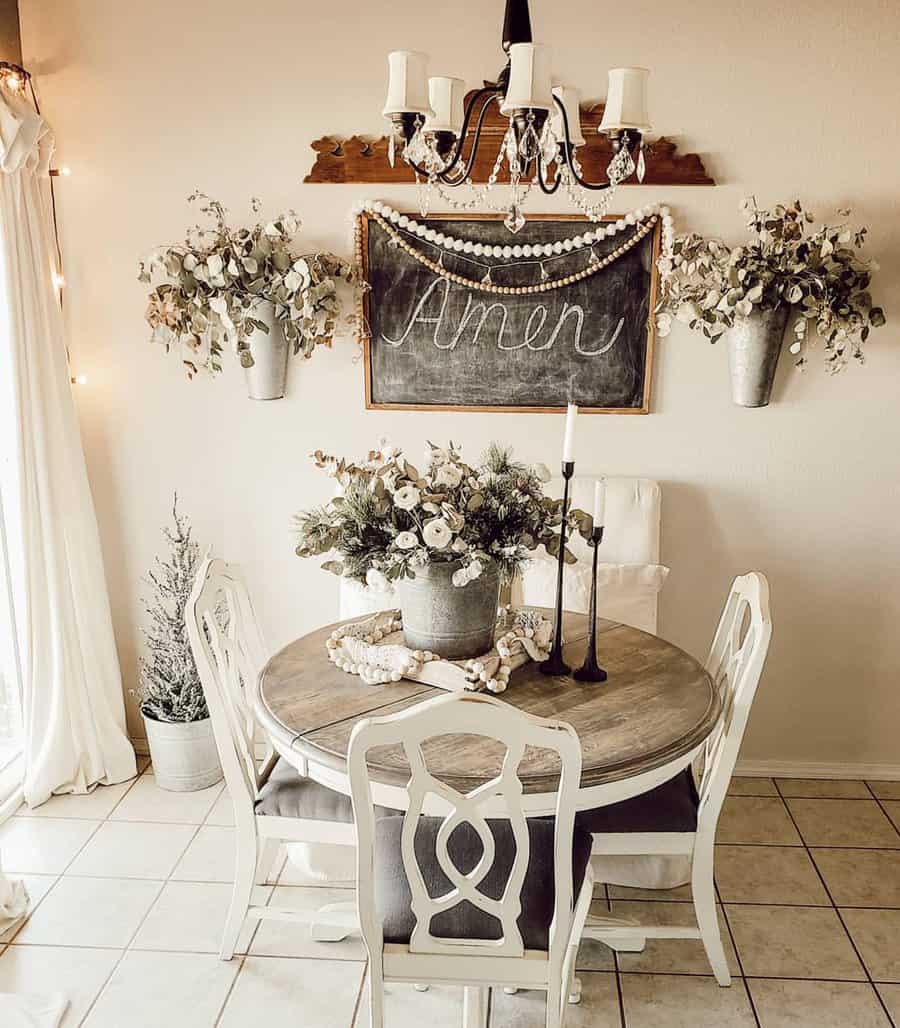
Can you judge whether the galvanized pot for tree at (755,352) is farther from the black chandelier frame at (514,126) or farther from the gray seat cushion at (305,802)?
the gray seat cushion at (305,802)

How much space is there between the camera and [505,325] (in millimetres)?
3086

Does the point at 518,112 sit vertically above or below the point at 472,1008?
above

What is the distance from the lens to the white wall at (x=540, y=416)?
2871mm

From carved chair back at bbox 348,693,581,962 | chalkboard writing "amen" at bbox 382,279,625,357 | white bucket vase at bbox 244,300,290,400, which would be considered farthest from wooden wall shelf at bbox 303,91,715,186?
carved chair back at bbox 348,693,581,962

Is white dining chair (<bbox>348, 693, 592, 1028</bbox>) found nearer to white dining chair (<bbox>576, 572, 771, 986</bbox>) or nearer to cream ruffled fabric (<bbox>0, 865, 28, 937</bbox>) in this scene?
white dining chair (<bbox>576, 572, 771, 986</bbox>)

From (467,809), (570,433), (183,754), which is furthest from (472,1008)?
(183,754)

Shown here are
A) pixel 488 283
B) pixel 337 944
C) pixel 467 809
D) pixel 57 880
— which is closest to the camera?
pixel 467 809

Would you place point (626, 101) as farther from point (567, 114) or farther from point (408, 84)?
point (408, 84)

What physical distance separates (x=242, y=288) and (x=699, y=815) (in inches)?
78.4

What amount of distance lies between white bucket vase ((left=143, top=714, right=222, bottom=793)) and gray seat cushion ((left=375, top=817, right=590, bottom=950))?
132cm

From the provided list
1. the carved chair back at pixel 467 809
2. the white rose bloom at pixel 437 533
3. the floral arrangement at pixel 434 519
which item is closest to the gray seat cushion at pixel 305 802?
the carved chair back at pixel 467 809

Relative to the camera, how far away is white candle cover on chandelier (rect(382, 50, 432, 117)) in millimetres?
1828

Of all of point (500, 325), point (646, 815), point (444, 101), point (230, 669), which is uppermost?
point (444, 101)

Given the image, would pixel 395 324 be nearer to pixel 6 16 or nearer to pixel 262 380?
pixel 262 380
